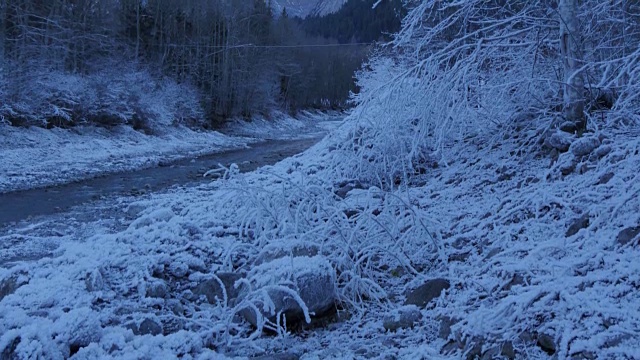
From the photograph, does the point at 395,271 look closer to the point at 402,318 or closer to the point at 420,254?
the point at 420,254

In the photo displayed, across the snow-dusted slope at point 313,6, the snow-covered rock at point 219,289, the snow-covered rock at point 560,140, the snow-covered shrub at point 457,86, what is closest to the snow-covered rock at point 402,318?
the snow-covered rock at point 219,289

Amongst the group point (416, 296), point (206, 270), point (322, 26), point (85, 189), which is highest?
point (322, 26)

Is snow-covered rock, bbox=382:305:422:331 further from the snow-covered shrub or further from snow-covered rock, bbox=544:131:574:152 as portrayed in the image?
snow-covered rock, bbox=544:131:574:152

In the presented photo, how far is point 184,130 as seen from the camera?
26.0m

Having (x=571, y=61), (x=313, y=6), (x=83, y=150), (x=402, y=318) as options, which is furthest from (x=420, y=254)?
(x=313, y=6)

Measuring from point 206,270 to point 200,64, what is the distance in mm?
31885

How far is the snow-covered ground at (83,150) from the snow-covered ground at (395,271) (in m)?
8.55

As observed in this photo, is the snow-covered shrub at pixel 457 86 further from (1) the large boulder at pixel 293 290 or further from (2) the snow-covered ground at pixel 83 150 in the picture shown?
(2) the snow-covered ground at pixel 83 150

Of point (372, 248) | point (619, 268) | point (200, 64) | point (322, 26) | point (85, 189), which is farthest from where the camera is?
point (322, 26)

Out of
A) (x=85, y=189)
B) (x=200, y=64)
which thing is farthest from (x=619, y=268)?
(x=200, y=64)

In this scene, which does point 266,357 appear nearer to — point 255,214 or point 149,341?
point 149,341

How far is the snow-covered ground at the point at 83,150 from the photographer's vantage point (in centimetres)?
1356

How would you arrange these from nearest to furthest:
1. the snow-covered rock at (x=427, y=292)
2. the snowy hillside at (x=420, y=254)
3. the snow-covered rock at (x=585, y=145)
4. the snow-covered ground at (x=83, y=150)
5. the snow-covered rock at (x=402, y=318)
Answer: the snowy hillside at (x=420, y=254) → the snow-covered rock at (x=402, y=318) → the snow-covered rock at (x=427, y=292) → the snow-covered rock at (x=585, y=145) → the snow-covered ground at (x=83, y=150)

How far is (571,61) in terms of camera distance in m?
6.30
